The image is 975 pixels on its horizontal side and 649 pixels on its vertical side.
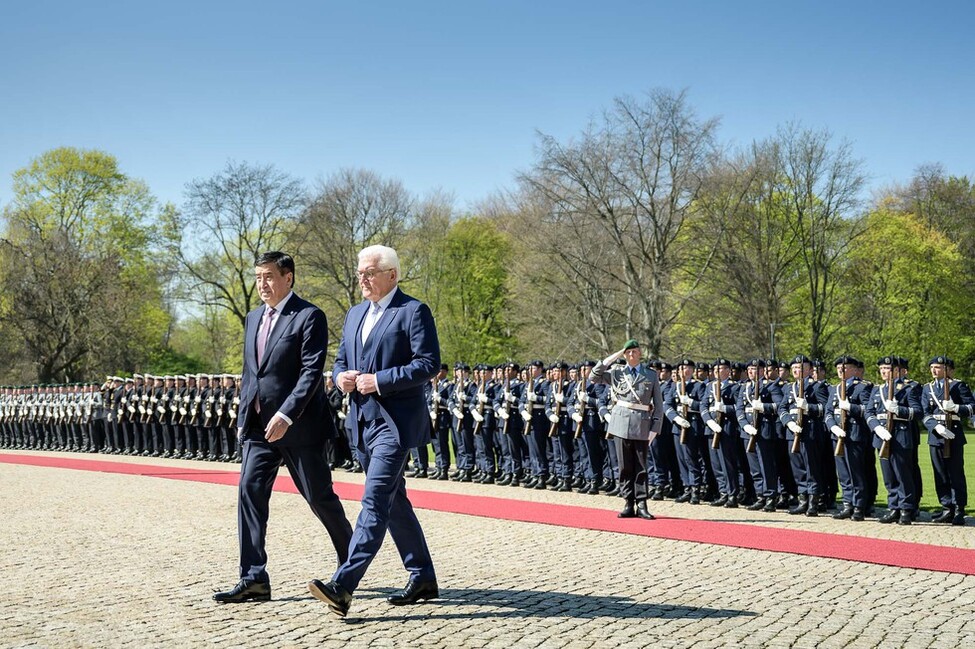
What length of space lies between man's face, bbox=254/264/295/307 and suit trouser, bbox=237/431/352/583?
2.79 ft

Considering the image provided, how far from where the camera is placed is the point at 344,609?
565cm

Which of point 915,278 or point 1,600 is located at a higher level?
point 915,278

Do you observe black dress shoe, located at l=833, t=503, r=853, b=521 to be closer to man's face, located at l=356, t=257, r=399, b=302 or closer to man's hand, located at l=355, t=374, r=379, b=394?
man's face, located at l=356, t=257, r=399, b=302

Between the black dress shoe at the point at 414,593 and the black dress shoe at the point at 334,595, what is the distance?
57 centimetres

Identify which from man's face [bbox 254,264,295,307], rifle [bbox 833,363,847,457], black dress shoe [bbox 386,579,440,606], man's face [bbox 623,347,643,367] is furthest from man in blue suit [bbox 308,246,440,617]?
rifle [bbox 833,363,847,457]

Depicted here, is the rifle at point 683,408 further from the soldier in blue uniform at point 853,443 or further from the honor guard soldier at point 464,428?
the honor guard soldier at point 464,428

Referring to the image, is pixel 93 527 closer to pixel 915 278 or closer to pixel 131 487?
pixel 131 487

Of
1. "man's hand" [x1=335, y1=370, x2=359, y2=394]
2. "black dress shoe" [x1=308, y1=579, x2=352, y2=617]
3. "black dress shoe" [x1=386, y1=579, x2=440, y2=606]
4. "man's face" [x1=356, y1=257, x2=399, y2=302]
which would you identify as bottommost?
"black dress shoe" [x1=386, y1=579, x2=440, y2=606]

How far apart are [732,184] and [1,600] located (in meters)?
33.9

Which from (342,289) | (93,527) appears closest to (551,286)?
(342,289)

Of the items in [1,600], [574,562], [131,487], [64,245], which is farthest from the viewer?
[64,245]

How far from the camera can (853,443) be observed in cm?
1163

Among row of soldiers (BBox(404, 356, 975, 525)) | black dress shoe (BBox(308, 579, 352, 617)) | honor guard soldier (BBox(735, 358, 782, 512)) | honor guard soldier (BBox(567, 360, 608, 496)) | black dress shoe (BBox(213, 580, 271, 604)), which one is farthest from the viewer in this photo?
honor guard soldier (BBox(567, 360, 608, 496))

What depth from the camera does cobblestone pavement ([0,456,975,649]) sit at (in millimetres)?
5469
